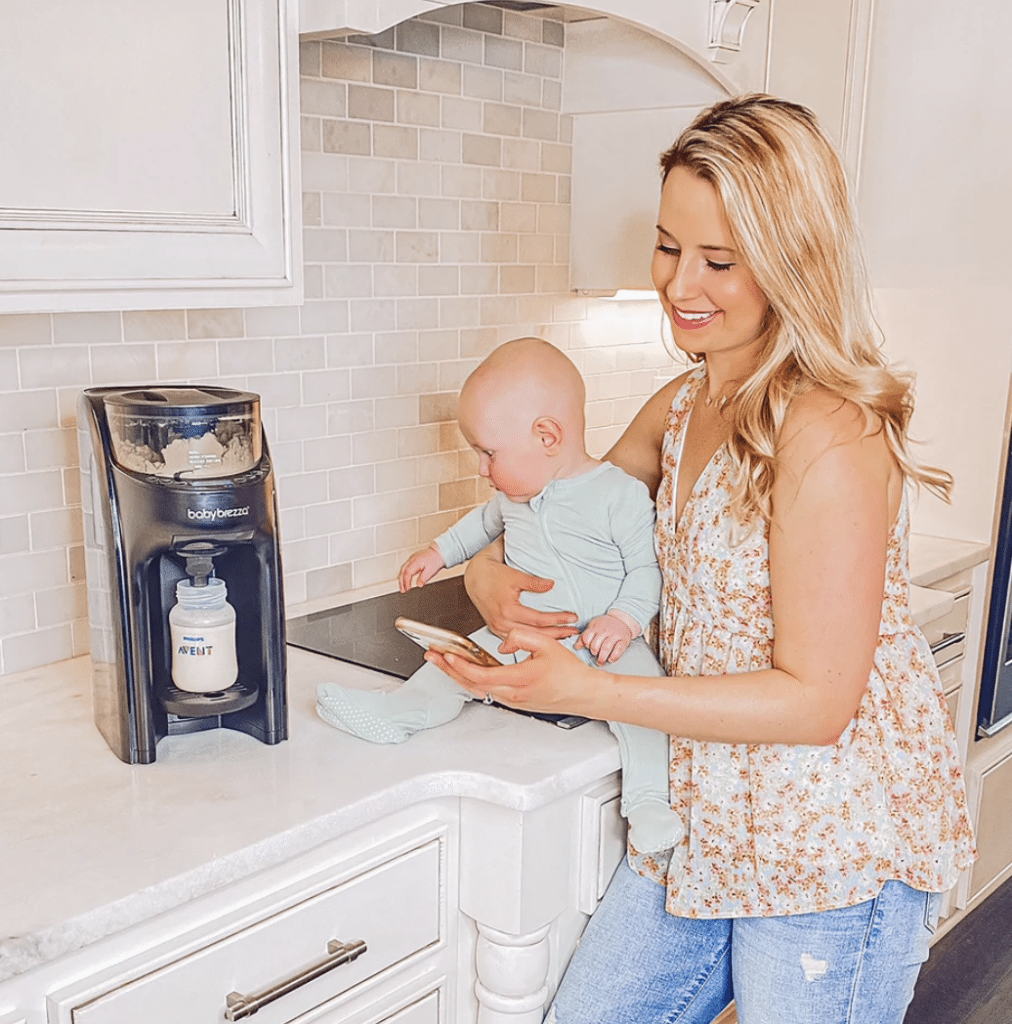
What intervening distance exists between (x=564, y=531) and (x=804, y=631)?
39cm

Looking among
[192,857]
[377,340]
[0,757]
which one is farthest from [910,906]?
[377,340]

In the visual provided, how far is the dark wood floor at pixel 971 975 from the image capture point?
248cm

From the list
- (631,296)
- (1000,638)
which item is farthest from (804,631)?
(1000,638)

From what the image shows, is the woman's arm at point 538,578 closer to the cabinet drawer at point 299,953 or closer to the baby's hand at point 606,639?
the baby's hand at point 606,639

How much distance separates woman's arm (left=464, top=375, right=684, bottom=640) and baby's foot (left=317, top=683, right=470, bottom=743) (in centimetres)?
14

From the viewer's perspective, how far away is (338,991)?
1.29 m

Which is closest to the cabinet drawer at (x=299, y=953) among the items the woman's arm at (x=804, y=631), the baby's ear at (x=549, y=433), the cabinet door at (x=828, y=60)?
the woman's arm at (x=804, y=631)

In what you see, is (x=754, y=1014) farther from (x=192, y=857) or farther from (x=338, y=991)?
(x=192, y=857)

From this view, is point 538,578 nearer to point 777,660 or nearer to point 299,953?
point 777,660

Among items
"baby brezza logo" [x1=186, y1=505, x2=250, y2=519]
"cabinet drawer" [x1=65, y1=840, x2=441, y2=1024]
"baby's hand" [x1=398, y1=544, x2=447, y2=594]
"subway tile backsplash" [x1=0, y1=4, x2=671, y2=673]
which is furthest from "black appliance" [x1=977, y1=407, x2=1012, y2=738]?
"baby brezza logo" [x1=186, y1=505, x2=250, y2=519]

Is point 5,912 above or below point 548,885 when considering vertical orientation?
above

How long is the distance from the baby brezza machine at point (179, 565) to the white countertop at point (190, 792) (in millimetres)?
56

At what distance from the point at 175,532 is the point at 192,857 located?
359 mm

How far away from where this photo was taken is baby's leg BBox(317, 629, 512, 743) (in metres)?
1.41
